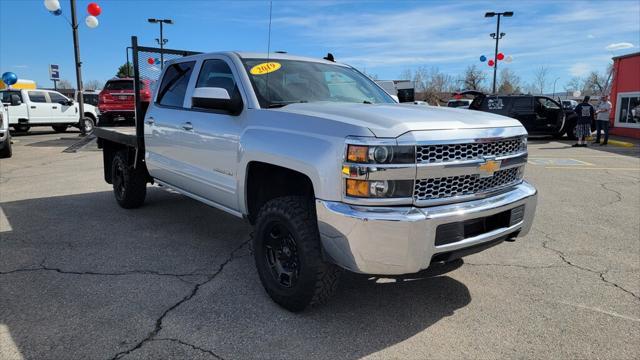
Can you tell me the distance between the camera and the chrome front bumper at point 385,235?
108 inches

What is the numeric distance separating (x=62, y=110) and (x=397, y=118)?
813 inches

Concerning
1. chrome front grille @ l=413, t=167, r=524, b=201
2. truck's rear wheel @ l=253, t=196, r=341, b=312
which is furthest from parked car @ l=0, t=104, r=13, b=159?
chrome front grille @ l=413, t=167, r=524, b=201

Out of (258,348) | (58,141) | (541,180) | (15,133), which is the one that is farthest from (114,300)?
(15,133)

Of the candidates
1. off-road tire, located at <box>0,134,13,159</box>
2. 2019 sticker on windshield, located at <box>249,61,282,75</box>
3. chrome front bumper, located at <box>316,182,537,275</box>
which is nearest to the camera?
chrome front bumper, located at <box>316,182,537,275</box>

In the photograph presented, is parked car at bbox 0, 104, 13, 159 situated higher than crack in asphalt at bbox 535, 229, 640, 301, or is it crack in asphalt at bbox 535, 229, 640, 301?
parked car at bbox 0, 104, 13, 159

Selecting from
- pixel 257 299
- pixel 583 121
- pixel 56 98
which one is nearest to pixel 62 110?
pixel 56 98

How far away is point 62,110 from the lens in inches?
787

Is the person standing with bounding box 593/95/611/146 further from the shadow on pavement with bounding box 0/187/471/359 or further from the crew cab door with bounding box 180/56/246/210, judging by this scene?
the crew cab door with bounding box 180/56/246/210

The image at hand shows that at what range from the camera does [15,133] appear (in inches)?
828

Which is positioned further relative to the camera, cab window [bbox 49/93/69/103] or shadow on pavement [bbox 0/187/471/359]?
cab window [bbox 49/93/69/103]

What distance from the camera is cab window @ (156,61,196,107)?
4840 mm

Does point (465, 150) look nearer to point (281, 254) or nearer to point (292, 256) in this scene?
point (292, 256)

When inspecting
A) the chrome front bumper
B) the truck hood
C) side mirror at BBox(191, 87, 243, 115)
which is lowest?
the chrome front bumper

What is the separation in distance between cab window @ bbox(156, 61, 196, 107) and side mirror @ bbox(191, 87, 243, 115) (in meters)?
1.22
